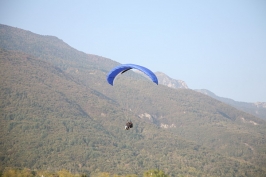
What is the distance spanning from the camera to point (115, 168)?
476 feet

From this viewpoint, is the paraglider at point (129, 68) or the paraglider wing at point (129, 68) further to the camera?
the paraglider wing at point (129, 68)

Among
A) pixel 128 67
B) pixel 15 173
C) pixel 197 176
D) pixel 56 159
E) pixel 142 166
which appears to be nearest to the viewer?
pixel 128 67

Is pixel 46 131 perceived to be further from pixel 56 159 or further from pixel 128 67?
pixel 128 67

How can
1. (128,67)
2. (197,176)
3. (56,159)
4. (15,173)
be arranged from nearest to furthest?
(128,67), (15,173), (56,159), (197,176)

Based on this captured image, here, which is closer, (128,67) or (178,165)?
(128,67)

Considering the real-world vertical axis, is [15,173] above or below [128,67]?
below

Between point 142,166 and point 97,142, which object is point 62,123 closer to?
point 97,142

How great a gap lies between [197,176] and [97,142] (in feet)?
185

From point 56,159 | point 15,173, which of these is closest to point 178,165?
point 56,159

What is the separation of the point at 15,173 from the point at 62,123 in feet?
362

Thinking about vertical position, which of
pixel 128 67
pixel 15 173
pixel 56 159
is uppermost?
pixel 128 67

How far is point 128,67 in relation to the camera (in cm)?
3734

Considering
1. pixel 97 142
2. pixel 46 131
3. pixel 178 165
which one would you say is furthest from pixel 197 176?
pixel 46 131

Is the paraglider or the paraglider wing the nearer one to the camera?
the paraglider
